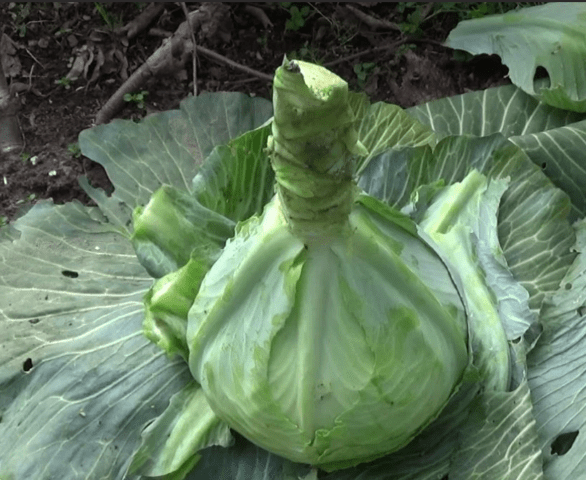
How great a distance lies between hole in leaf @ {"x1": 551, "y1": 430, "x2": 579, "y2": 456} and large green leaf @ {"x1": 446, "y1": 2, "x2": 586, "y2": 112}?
926mm

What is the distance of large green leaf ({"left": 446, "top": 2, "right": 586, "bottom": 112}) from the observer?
181 cm

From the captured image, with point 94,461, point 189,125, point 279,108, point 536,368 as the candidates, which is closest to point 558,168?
point 536,368

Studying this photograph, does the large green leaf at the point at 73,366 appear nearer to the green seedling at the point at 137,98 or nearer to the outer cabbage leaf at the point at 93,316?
the outer cabbage leaf at the point at 93,316

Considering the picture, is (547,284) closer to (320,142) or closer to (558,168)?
(558,168)

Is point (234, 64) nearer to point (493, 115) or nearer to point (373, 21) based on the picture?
point (373, 21)

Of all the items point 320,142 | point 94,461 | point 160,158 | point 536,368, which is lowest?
point 94,461

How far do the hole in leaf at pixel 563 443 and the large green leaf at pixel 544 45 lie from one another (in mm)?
926

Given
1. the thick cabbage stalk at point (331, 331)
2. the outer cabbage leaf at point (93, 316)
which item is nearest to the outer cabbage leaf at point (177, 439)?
the outer cabbage leaf at point (93, 316)

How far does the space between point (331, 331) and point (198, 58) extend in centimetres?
168

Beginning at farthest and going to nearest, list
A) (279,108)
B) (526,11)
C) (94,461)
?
(526,11), (94,461), (279,108)

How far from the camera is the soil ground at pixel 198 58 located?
233 centimetres

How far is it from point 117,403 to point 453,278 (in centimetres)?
66

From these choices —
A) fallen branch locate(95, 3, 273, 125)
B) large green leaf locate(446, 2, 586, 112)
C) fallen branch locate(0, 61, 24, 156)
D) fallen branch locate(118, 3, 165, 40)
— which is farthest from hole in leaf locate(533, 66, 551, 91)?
fallen branch locate(0, 61, 24, 156)

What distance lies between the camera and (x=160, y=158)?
1784 millimetres
